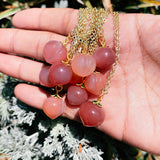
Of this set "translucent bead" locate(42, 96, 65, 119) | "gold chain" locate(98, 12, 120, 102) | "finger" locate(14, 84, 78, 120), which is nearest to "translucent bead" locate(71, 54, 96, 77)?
"gold chain" locate(98, 12, 120, 102)

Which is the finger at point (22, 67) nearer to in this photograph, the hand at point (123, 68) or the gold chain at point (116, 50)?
the hand at point (123, 68)

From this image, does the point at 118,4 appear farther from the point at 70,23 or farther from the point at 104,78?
the point at 104,78

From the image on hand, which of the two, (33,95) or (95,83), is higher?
(95,83)

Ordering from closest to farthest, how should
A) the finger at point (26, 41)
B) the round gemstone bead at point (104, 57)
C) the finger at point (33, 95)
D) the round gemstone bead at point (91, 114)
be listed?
the round gemstone bead at point (91, 114), the round gemstone bead at point (104, 57), the finger at point (33, 95), the finger at point (26, 41)

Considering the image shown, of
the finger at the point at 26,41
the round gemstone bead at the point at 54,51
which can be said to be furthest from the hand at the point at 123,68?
the round gemstone bead at the point at 54,51

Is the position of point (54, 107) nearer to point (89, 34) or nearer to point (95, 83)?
point (95, 83)

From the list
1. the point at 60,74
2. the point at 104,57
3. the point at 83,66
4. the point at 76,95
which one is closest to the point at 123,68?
the point at 104,57

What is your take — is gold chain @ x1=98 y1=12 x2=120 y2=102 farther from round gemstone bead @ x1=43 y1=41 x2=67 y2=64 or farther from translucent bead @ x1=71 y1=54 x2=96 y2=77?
round gemstone bead @ x1=43 y1=41 x2=67 y2=64
